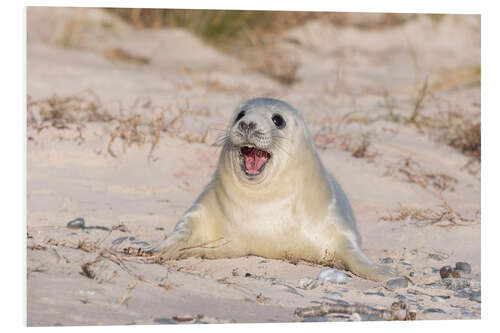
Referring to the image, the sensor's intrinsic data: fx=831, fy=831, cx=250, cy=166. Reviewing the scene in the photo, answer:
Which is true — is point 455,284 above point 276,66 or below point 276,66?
below

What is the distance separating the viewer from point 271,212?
4.58 metres

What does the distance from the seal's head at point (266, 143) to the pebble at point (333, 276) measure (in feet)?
1.97

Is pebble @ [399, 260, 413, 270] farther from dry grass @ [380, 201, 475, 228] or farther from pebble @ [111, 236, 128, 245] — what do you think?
pebble @ [111, 236, 128, 245]

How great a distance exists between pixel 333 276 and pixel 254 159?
79 cm

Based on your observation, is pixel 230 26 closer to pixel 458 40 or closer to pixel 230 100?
pixel 230 100

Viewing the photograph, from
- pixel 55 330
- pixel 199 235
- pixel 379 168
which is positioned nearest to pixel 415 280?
pixel 199 235

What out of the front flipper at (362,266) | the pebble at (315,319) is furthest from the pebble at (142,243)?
the pebble at (315,319)

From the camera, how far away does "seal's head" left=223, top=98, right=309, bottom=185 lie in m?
4.50

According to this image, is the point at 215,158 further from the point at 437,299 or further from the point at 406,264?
the point at 437,299

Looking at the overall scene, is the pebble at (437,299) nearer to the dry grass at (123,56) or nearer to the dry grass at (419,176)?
the dry grass at (419,176)

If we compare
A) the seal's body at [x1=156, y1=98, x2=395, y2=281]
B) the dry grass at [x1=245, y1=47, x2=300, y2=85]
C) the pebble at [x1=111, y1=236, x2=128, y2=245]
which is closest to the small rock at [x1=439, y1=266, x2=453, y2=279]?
the seal's body at [x1=156, y1=98, x2=395, y2=281]

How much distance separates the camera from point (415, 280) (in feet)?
15.1

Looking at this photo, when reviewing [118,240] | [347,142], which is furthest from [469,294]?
[347,142]
